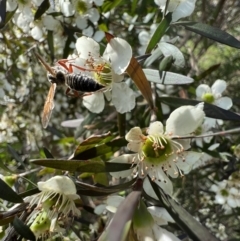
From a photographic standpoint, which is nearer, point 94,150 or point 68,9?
point 94,150

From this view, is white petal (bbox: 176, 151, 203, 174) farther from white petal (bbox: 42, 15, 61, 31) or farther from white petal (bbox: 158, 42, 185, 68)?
white petal (bbox: 42, 15, 61, 31)

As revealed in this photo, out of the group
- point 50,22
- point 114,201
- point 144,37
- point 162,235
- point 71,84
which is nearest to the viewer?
point 162,235

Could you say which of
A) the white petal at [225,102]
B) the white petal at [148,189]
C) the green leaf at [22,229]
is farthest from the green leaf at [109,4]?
the green leaf at [22,229]

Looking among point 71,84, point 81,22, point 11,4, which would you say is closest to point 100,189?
point 71,84

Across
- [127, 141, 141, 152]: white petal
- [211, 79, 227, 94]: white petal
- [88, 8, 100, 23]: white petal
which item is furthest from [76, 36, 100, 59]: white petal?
[211, 79, 227, 94]: white petal

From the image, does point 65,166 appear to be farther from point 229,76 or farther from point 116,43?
point 229,76

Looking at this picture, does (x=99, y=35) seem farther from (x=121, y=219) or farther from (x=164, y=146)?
(x=121, y=219)

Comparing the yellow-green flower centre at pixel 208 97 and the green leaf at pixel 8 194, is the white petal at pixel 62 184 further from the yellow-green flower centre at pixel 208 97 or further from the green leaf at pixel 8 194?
the yellow-green flower centre at pixel 208 97
